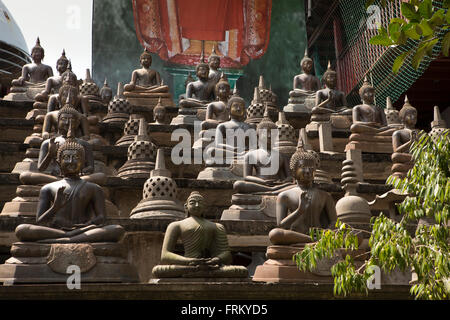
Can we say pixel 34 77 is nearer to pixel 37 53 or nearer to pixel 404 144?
pixel 37 53

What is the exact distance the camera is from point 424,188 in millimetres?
5180

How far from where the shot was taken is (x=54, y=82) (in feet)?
55.6

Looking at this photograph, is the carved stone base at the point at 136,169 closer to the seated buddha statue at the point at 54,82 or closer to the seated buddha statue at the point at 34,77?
the seated buddha statue at the point at 54,82

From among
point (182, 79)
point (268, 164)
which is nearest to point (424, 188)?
point (268, 164)

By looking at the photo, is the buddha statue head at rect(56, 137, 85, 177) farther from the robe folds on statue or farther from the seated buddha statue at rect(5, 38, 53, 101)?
the robe folds on statue

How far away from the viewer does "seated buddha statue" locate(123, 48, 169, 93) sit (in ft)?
57.2

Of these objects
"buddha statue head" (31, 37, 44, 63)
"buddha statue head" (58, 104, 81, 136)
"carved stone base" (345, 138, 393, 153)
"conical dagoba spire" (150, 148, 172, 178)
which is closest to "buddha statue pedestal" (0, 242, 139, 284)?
"conical dagoba spire" (150, 148, 172, 178)

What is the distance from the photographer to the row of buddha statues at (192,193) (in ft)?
26.3

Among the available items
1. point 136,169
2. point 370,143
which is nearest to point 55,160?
point 136,169

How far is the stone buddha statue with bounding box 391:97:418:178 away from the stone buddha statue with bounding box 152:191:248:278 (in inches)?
175

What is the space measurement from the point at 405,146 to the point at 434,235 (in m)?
7.50

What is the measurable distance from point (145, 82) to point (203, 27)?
15.9ft

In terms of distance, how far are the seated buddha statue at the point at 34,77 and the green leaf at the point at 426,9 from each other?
Answer: 1461 centimetres
